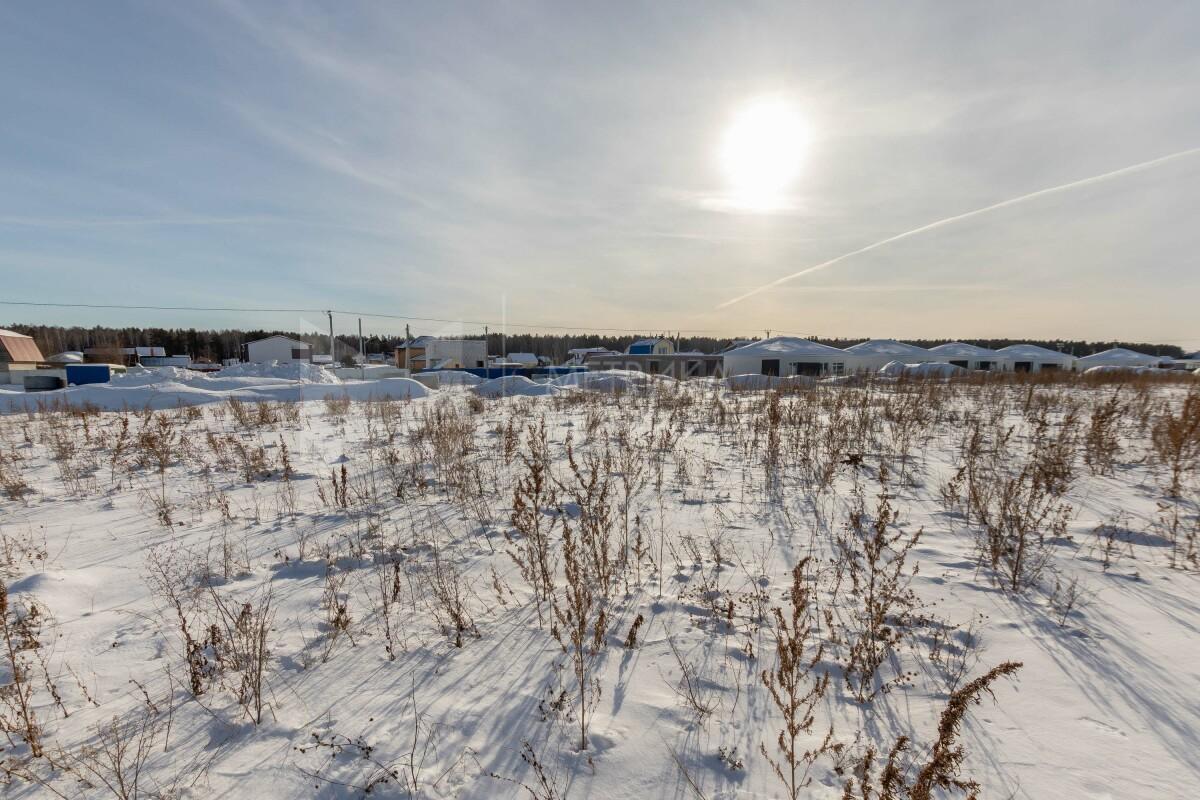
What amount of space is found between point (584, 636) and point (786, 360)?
38.8 metres

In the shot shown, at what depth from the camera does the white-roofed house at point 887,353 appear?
41719mm

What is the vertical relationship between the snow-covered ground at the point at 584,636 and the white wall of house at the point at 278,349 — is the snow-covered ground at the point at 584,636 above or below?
below

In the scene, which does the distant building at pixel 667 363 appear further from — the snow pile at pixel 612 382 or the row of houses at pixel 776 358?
the snow pile at pixel 612 382

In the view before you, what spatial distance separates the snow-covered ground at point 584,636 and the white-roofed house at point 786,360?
109ft

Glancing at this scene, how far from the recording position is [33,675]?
90.7 inches

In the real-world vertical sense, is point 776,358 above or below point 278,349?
above

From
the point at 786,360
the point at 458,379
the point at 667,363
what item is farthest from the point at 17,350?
the point at 786,360

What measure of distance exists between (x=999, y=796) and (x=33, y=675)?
424 cm

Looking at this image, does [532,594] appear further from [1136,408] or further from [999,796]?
[1136,408]

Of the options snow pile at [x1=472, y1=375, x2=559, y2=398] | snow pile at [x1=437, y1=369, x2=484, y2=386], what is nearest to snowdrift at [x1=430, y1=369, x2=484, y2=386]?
snow pile at [x1=437, y1=369, x2=484, y2=386]

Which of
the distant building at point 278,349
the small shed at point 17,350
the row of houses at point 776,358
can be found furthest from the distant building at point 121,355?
the row of houses at point 776,358

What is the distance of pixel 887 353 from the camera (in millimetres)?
43156

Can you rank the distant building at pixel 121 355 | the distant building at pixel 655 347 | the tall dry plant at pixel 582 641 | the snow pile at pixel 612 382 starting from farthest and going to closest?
the distant building at pixel 655 347, the distant building at pixel 121 355, the snow pile at pixel 612 382, the tall dry plant at pixel 582 641

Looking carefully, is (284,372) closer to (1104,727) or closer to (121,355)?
(1104,727)
